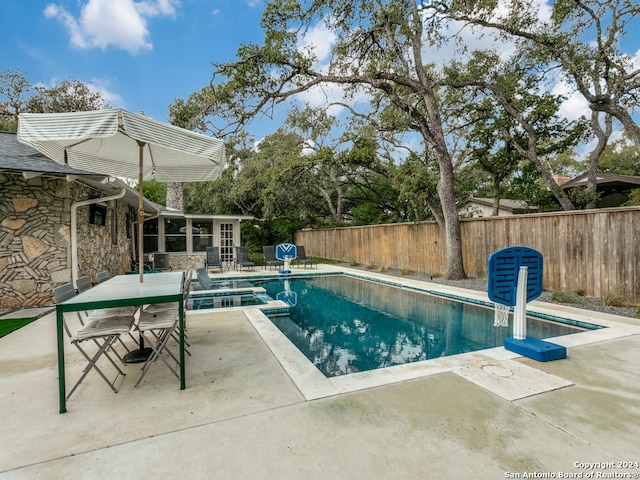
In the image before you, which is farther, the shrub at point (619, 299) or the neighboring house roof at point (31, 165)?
the shrub at point (619, 299)

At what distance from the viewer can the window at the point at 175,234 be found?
1382 cm

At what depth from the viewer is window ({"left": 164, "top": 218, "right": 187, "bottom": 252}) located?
1382cm

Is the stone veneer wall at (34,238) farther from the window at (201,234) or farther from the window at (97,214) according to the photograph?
the window at (201,234)

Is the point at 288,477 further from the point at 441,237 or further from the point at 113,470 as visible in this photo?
the point at 441,237

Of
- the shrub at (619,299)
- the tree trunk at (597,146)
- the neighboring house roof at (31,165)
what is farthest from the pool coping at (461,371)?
the tree trunk at (597,146)

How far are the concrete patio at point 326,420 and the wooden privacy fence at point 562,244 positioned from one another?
11.5 feet

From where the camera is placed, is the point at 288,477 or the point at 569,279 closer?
the point at 288,477

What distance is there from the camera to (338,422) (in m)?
2.26

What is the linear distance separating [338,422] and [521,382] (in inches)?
68.7

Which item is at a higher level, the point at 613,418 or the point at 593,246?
the point at 593,246

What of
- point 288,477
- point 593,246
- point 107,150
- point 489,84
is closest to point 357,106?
point 489,84

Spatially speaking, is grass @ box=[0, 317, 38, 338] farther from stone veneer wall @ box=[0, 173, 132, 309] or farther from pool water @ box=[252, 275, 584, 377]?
pool water @ box=[252, 275, 584, 377]

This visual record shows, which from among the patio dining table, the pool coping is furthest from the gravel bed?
the patio dining table

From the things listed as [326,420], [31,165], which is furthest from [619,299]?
[31,165]
